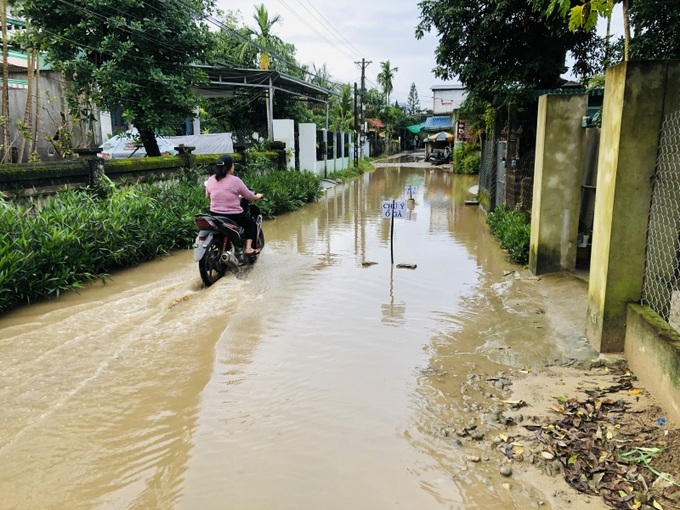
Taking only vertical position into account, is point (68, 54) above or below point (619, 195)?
above

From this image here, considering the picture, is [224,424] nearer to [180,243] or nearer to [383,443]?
[383,443]

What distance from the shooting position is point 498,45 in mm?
11086

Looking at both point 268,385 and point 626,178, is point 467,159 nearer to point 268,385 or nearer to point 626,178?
point 626,178

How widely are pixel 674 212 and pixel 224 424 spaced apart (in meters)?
3.76

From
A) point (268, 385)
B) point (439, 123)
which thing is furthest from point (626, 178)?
point (439, 123)

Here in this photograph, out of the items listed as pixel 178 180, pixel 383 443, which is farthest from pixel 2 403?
pixel 178 180

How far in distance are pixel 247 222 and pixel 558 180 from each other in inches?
166

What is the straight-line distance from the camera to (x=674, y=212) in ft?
14.0

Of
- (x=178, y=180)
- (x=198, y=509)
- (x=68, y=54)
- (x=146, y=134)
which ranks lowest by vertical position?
(x=198, y=509)

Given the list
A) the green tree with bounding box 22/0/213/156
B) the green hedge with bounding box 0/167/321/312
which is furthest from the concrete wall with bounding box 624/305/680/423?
the green tree with bounding box 22/0/213/156

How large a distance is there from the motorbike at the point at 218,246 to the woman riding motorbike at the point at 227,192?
0.48 feet

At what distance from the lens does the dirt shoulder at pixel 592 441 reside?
2818 mm

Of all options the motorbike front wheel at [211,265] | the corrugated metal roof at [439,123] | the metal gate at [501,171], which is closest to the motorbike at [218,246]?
the motorbike front wheel at [211,265]

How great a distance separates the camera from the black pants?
7.61 m
